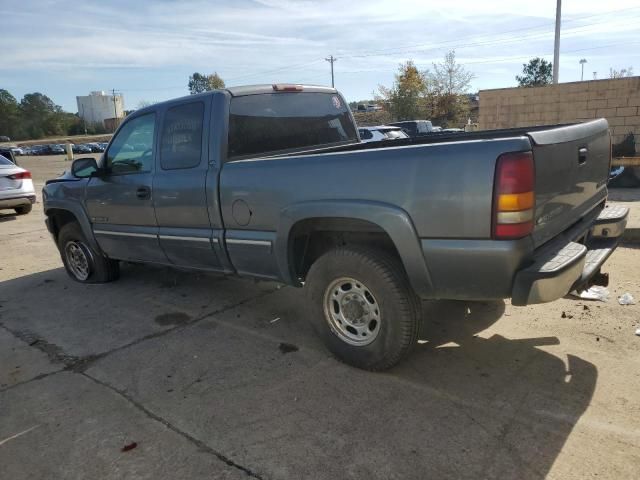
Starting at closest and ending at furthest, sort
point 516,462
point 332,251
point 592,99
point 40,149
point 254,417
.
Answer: point 516,462 < point 254,417 < point 332,251 < point 592,99 < point 40,149

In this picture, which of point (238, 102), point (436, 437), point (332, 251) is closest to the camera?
point (436, 437)

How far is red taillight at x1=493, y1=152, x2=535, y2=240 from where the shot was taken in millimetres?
2639

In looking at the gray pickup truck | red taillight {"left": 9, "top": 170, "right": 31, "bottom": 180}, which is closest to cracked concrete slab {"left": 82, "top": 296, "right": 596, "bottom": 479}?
the gray pickup truck

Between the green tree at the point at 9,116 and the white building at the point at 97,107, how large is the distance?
1720cm

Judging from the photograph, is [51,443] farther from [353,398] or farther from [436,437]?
[436,437]

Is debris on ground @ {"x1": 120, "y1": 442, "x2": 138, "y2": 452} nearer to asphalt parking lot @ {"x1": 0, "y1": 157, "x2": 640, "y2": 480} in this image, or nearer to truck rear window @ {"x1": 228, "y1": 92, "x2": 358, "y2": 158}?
asphalt parking lot @ {"x1": 0, "y1": 157, "x2": 640, "y2": 480}

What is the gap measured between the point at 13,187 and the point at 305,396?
10.5 meters

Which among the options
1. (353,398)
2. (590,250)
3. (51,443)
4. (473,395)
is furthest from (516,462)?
(51,443)

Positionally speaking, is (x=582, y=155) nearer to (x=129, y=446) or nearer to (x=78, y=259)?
(x=129, y=446)

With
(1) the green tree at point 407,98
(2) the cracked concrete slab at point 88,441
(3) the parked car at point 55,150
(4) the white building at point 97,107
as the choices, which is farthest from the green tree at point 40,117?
(2) the cracked concrete slab at point 88,441

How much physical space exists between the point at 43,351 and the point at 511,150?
392 centimetres

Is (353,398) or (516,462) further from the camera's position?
(353,398)

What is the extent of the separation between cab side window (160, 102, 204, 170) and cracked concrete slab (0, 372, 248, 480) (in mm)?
1925

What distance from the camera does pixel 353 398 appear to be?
126 inches
